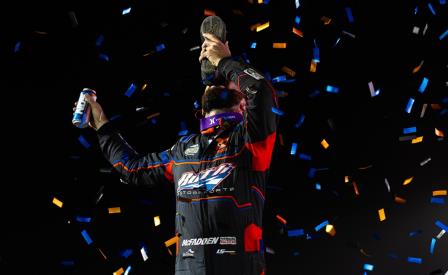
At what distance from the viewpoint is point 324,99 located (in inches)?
141

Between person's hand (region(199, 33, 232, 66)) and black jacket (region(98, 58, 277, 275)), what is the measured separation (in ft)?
0.16

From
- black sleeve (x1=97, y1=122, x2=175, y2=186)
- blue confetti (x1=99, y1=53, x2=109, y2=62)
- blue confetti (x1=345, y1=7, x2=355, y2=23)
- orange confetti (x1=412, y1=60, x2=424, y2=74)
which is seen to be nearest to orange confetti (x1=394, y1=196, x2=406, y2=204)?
orange confetti (x1=412, y1=60, x2=424, y2=74)

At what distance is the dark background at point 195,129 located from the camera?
11.2 ft

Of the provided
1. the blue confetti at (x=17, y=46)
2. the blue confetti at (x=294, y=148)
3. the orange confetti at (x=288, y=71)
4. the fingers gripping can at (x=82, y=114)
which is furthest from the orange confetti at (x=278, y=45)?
the blue confetti at (x=17, y=46)

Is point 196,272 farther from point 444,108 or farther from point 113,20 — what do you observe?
point 444,108

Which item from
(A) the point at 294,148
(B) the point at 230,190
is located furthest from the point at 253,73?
(A) the point at 294,148

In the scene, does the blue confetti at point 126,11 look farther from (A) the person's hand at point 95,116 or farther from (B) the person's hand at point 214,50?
(B) the person's hand at point 214,50

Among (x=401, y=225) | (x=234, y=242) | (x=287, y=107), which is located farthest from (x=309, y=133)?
(x=234, y=242)

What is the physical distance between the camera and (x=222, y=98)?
2.02 meters

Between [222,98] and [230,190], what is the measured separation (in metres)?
0.43

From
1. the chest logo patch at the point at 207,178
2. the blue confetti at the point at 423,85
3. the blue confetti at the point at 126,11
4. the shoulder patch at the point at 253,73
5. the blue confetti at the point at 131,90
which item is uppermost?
the shoulder patch at the point at 253,73

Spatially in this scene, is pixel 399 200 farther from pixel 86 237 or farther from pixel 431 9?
pixel 86 237

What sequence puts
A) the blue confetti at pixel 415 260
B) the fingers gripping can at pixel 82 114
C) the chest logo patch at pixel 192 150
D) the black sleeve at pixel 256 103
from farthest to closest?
1. the blue confetti at pixel 415 260
2. the fingers gripping can at pixel 82 114
3. the chest logo patch at pixel 192 150
4. the black sleeve at pixel 256 103

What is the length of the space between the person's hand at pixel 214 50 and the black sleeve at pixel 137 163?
0.49 metres
